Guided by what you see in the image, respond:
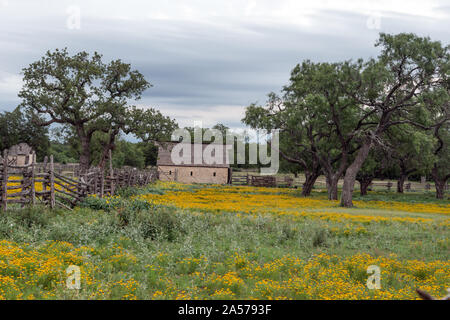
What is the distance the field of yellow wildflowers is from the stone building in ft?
143

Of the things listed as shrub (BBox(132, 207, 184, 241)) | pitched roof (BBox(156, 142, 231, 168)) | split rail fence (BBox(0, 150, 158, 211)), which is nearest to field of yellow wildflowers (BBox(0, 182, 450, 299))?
shrub (BBox(132, 207, 184, 241))

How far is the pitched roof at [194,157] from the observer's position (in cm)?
6219

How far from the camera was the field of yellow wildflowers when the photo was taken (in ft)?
26.3

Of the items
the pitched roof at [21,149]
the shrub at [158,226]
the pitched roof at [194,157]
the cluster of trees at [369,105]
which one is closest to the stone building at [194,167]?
the pitched roof at [194,157]

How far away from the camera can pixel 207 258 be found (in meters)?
10.5

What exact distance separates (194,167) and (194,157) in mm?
1917

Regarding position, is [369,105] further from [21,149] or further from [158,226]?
[21,149]

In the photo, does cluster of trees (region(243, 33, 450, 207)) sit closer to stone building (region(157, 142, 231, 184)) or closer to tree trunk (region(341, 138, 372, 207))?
tree trunk (region(341, 138, 372, 207))

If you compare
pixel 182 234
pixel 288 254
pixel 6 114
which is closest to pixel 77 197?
pixel 182 234

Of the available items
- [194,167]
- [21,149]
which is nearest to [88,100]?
[194,167]

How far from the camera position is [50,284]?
26.4 feet

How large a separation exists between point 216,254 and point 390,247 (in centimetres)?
644

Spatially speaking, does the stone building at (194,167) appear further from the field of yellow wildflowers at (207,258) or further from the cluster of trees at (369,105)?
the field of yellow wildflowers at (207,258)
